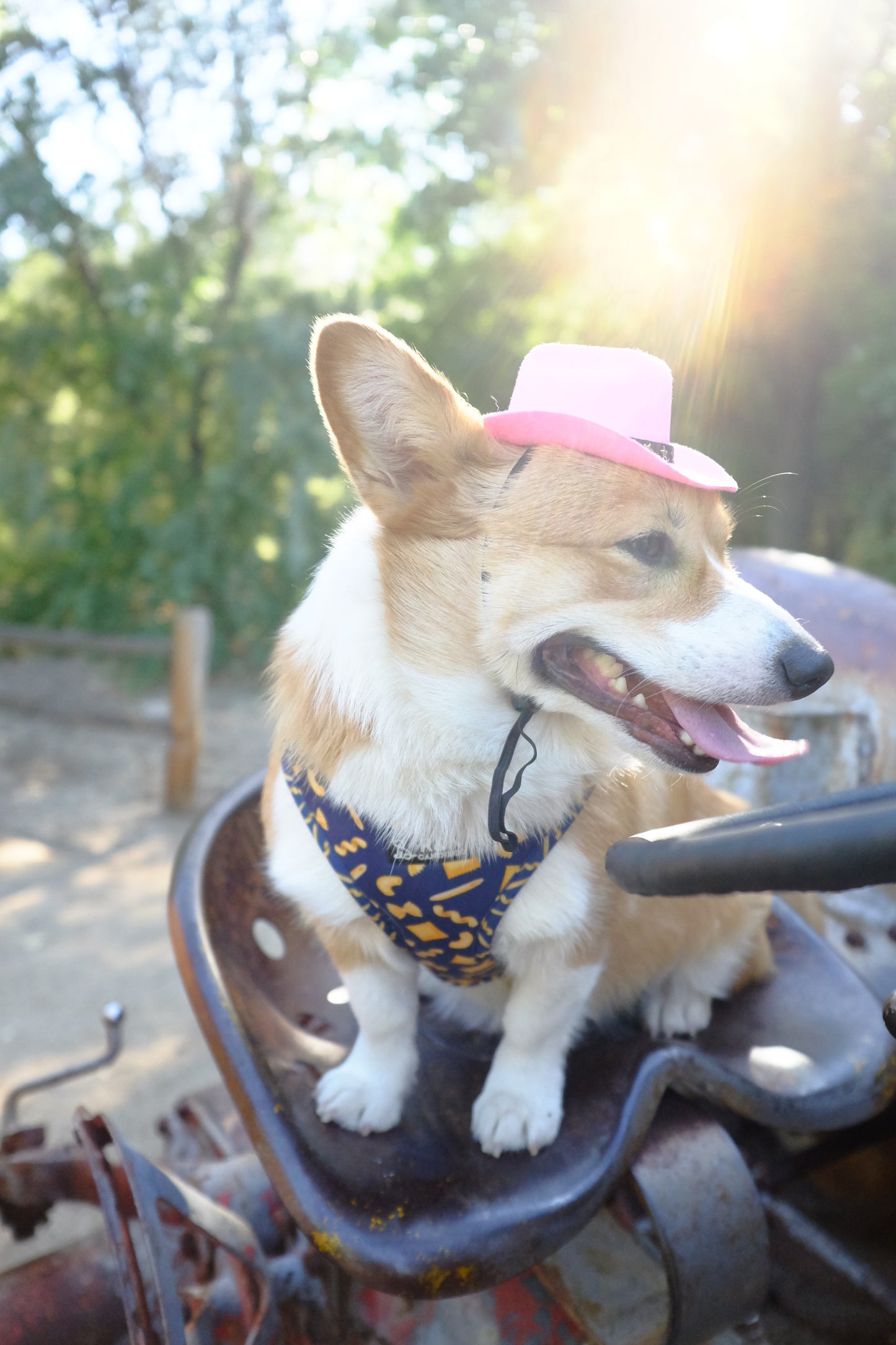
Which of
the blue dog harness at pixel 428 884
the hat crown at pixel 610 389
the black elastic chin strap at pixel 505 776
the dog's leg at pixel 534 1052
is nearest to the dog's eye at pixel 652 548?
the hat crown at pixel 610 389

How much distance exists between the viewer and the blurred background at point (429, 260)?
6.46 m

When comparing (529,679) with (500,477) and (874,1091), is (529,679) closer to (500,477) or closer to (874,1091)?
(500,477)

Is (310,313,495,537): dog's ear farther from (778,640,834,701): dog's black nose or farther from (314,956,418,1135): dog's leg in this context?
(314,956,418,1135): dog's leg

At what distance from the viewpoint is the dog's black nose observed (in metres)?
1.18

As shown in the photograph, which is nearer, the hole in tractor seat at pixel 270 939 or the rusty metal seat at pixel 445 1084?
the rusty metal seat at pixel 445 1084

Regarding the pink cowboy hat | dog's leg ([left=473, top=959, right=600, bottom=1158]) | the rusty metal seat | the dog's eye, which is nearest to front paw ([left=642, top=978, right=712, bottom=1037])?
the rusty metal seat

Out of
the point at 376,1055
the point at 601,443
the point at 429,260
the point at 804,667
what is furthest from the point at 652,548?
the point at 429,260

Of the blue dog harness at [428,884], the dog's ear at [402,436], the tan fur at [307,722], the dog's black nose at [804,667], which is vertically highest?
the dog's ear at [402,436]

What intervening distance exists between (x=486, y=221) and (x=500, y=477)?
7.73 metres

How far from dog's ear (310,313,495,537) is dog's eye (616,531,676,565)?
0.22 meters

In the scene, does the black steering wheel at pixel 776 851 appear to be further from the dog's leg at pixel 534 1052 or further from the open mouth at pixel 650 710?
the dog's leg at pixel 534 1052

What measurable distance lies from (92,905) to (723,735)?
11.5 ft

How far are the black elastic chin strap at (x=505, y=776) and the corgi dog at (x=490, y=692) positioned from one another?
0.01 m

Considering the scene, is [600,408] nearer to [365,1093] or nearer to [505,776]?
[505,776]
